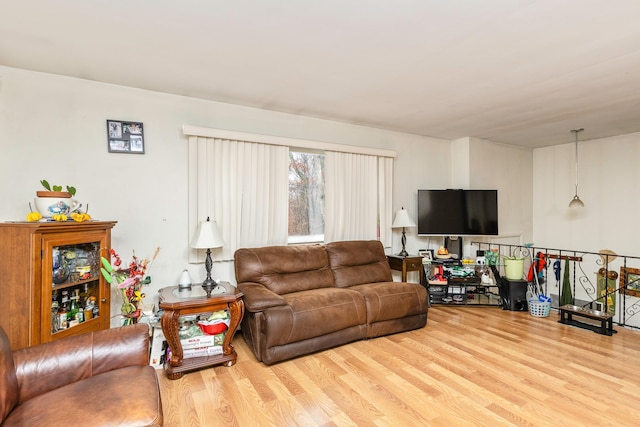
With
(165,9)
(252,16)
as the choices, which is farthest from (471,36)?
(165,9)

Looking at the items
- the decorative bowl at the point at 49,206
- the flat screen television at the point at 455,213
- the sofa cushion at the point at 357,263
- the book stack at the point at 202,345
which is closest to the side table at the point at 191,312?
the book stack at the point at 202,345

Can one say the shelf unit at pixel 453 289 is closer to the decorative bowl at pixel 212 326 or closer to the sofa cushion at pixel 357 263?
the sofa cushion at pixel 357 263

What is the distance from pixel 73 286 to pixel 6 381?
110cm

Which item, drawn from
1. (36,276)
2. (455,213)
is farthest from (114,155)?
(455,213)

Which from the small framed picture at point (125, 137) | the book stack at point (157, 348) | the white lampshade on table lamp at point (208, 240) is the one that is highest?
the small framed picture at point (125, 137)

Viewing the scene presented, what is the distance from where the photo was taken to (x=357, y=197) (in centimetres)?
416

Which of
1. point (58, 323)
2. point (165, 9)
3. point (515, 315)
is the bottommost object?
point (515, 315)

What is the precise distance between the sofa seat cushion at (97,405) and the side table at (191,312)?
821 millimetres

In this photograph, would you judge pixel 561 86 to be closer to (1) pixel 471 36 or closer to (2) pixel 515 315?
(1) pixel 471 36

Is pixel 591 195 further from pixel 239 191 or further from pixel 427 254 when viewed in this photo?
pixel 239 191

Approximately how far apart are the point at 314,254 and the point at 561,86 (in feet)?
9.08

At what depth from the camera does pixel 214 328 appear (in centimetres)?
264

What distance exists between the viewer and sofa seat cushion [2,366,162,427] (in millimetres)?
1276

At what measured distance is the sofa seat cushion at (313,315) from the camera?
8.57 ft
